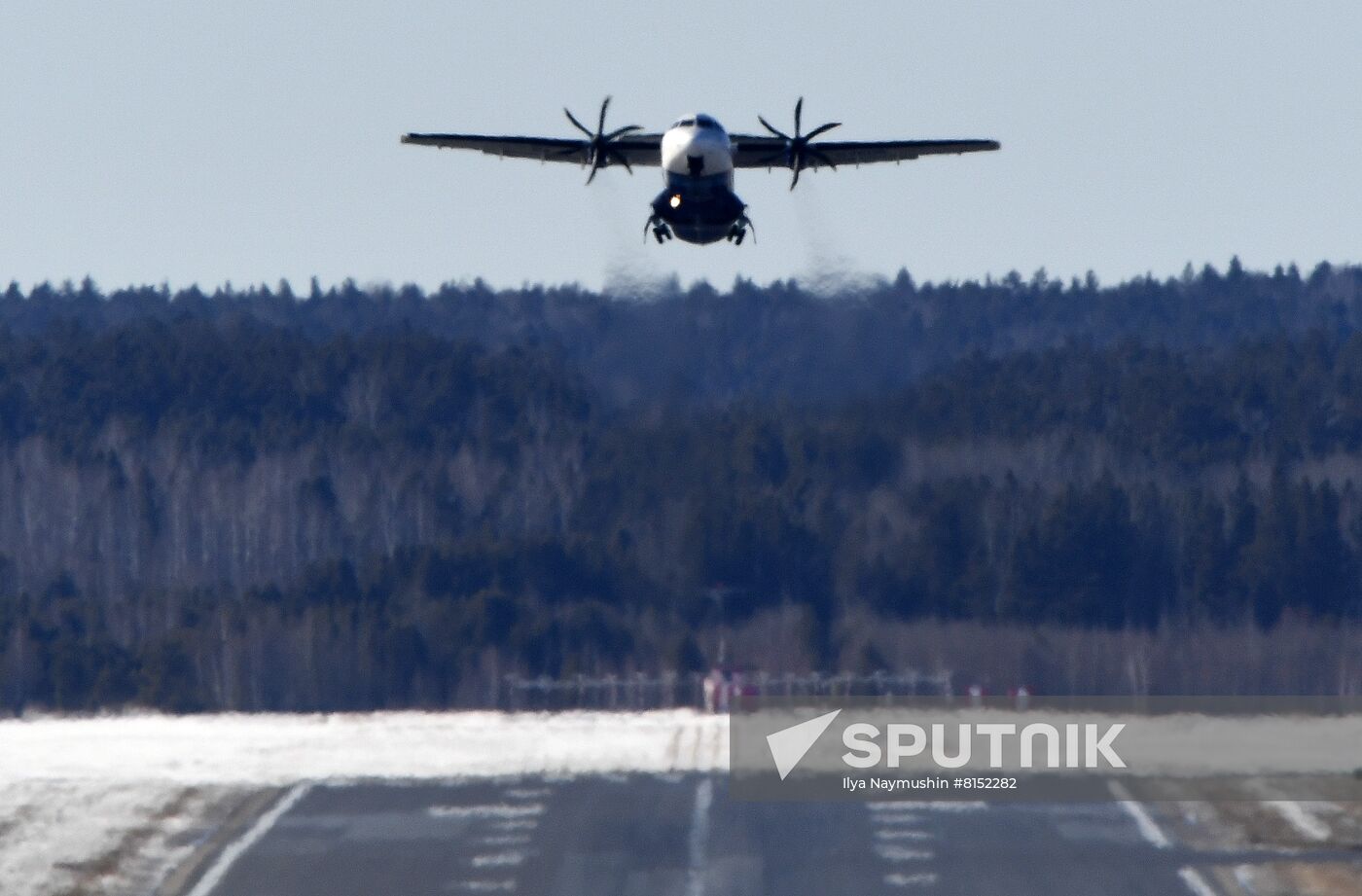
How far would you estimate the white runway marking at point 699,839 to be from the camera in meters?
50.5

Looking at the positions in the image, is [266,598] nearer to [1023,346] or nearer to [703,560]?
[703,560]

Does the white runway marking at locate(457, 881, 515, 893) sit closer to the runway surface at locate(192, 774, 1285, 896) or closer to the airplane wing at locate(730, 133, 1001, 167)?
the runway surface at locate(192, 774, 1285, 896)

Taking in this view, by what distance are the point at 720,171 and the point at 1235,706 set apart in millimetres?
25442

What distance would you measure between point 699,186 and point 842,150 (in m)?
5.10

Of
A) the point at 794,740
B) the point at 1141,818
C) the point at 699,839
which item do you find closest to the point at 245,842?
the point at 699,839

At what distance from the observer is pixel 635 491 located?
234ft

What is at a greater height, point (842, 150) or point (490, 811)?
point (842, 150)

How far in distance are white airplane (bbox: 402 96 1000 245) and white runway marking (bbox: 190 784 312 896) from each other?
15742 mm

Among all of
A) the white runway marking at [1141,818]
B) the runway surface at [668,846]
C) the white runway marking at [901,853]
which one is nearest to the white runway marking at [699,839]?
the runway surface at [668,846]

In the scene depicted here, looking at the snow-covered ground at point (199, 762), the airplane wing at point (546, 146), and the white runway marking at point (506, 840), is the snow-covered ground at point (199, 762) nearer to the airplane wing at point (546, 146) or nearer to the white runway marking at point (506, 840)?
the white runway marking at point (506, 840)

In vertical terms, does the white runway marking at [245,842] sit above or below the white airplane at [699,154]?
below

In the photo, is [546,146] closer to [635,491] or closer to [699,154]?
[699,154]

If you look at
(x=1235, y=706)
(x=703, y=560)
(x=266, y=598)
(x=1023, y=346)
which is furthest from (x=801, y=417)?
(x=1023, y=346)

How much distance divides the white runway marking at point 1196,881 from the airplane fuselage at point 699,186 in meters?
16.2
